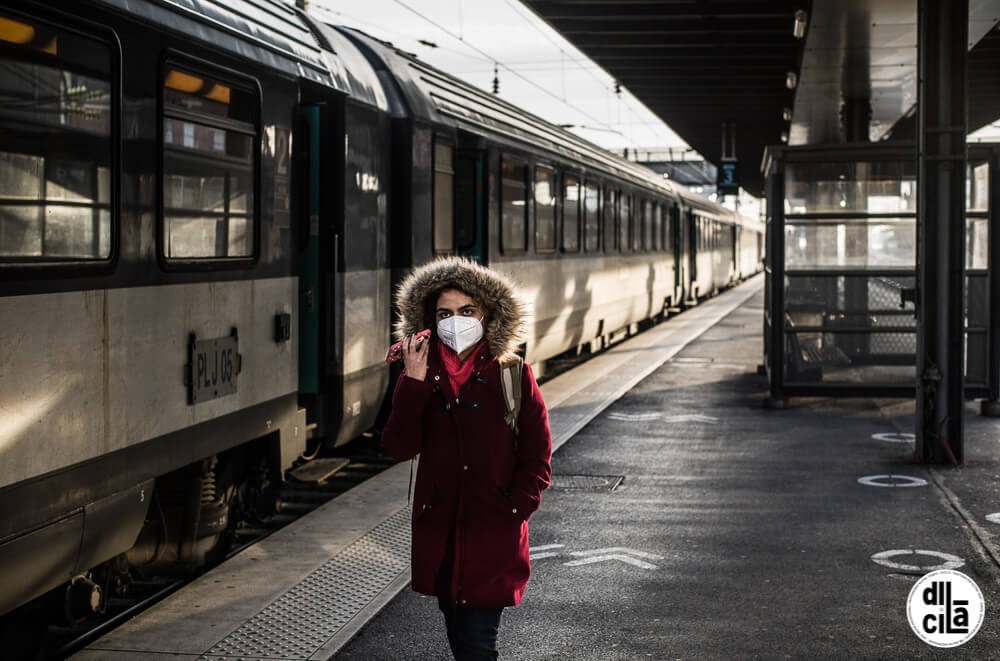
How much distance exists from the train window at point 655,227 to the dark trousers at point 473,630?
73.1 feet

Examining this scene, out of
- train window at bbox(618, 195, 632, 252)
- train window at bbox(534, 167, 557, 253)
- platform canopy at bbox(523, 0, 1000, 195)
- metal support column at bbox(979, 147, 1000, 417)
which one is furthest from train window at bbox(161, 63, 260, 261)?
train window at bbox(618, 195, 632, 252)

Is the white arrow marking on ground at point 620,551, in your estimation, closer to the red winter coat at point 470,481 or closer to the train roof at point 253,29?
the train roof at point 253,29

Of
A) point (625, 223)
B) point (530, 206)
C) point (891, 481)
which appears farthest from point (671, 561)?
point (625, 223)

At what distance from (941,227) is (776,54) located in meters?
9.44

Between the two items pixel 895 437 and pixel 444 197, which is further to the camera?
pixel 895 437

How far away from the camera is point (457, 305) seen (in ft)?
15.0

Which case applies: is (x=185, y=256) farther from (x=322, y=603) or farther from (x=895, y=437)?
(x=895, y=437)

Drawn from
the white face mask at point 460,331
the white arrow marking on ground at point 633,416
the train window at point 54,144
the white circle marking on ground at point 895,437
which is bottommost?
the white circle marking on ground at point 895,437

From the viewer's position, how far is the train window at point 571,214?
17.5 meters

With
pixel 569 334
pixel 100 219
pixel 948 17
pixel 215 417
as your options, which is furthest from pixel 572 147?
pixel 100 219

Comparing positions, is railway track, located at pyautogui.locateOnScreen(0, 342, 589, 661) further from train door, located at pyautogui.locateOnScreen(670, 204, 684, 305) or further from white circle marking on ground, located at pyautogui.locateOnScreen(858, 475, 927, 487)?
train door, located at pyautogui.locateOnScreen(670, 204, 684, 305)

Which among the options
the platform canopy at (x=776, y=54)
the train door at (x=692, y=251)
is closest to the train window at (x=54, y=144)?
the platform canopy at (x=776, y=54)

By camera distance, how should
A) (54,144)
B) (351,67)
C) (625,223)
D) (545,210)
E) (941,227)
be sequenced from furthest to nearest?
(625,223)
(545,210)
(941,227)
(351,67)
(54,144)

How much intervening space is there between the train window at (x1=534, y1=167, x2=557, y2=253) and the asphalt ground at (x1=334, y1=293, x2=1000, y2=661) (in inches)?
116
